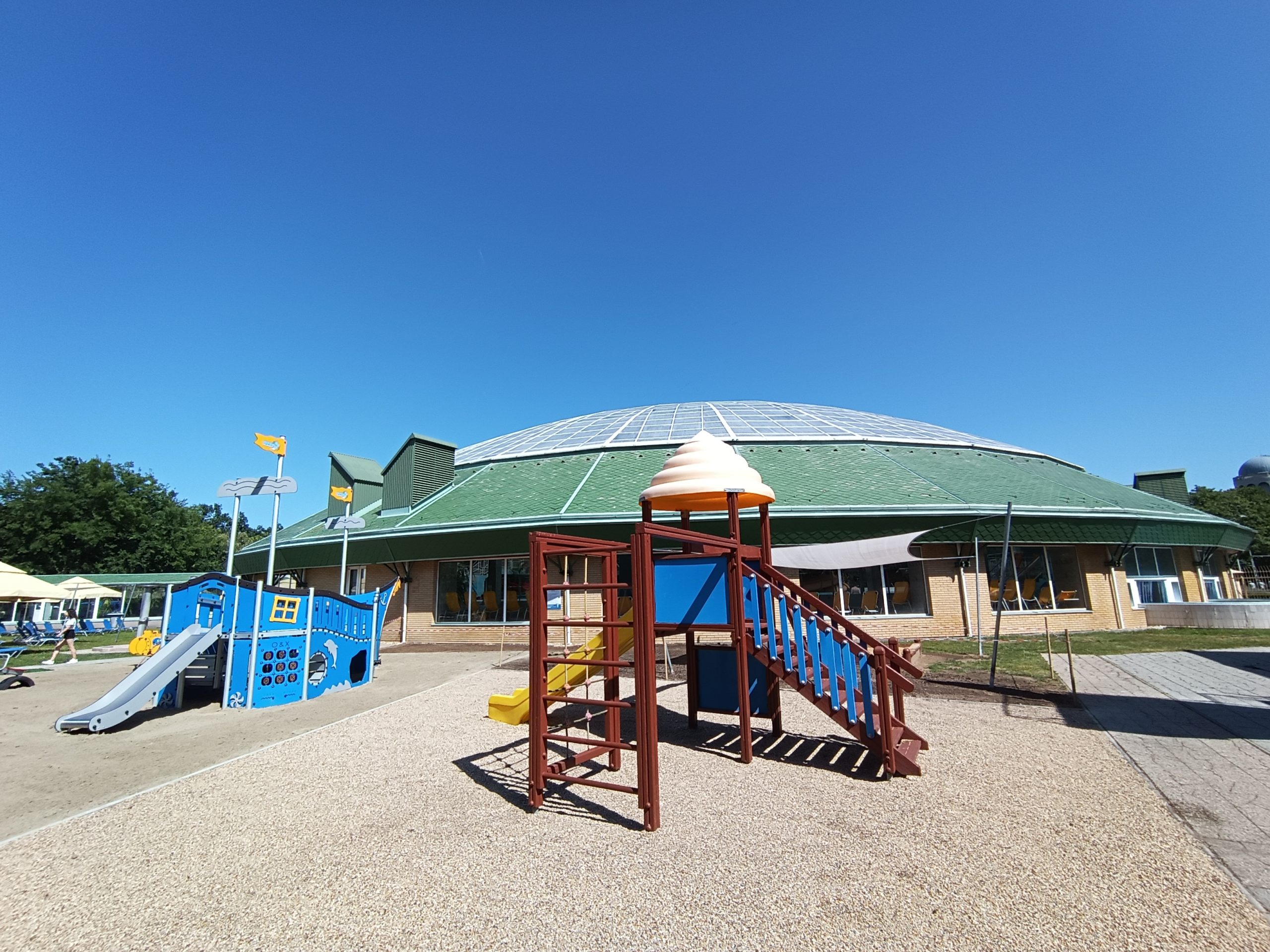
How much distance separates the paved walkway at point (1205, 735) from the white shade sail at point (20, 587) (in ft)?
83.4

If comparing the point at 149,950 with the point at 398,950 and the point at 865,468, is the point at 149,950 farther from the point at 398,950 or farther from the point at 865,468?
the point at 865,468

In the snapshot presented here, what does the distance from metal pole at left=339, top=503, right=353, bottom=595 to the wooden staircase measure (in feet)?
40.1

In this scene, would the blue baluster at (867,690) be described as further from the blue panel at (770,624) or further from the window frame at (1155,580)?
the window frame at (1155,580)

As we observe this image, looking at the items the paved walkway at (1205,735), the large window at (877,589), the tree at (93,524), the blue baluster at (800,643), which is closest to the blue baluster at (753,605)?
the blue baluster at (800,643)

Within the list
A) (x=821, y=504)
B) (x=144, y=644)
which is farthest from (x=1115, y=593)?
(x=144, y=644)

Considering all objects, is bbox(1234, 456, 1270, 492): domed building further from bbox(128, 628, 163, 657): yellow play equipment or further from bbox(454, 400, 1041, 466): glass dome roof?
bbox(128, 628, 163, 657): yellow play equipment

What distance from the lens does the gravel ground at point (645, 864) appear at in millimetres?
3400

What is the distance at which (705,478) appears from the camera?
7895mm

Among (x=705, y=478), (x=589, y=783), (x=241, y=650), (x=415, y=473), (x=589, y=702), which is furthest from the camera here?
(x=415, y=473)

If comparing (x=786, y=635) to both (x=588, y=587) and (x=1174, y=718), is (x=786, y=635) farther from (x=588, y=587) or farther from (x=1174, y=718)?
(x=1174, y=718)

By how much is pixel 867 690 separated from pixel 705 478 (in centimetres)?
305

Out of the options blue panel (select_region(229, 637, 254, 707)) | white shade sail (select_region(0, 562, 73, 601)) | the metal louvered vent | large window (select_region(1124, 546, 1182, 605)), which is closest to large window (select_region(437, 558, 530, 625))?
the metal louvered vent

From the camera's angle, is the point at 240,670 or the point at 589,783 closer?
the point at 589,783

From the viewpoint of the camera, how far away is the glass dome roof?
2588 centimetres
